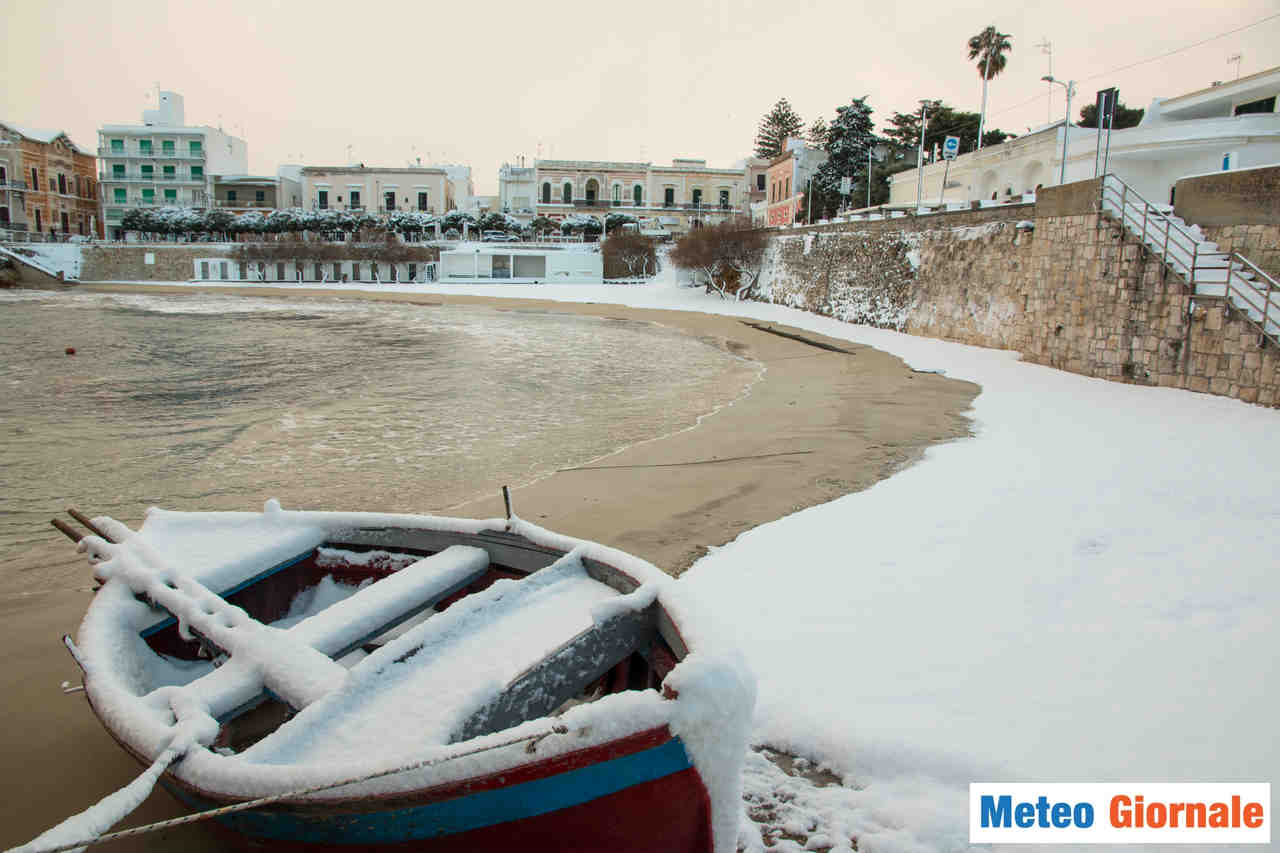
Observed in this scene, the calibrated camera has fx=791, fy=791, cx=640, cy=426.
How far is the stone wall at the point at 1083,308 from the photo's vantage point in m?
11.3

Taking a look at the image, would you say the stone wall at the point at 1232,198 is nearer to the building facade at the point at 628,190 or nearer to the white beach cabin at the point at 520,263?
the white beach cabin at the point at 520,263

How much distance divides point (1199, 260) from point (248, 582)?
13.8 meters

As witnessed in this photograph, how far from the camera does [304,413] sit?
13.0 metres

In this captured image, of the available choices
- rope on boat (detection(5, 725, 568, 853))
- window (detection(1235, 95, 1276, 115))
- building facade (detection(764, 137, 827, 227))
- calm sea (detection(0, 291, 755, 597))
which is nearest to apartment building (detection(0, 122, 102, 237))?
calm sea (detection(0, 291, 755, 597))

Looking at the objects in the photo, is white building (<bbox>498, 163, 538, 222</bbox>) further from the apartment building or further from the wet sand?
the wet sand

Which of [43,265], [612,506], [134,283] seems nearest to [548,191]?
[134,283]

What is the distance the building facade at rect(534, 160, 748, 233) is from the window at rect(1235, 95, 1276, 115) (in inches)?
1572

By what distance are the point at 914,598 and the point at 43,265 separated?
66.4m

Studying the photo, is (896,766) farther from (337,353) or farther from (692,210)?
(692,210)

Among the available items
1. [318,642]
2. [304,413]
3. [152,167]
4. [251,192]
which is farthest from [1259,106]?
[152,167]

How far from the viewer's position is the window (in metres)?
28.2

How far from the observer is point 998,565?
549 centimetres

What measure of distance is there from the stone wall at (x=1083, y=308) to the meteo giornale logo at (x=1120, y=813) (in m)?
9.59

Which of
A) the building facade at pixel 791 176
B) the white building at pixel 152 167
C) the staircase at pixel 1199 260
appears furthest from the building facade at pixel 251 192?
the staircase at pixel 1199 260
